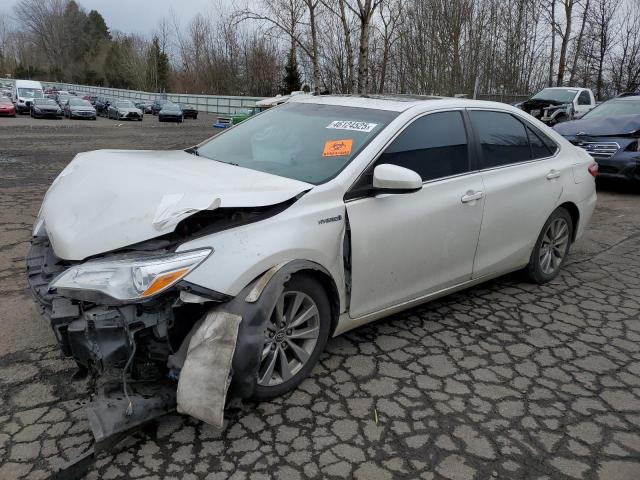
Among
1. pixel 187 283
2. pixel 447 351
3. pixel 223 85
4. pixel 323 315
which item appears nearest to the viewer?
pixel 187 283

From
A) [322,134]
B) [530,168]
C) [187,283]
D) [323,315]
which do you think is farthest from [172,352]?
[530,168]

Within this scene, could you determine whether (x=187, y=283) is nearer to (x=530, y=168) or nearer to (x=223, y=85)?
(x=530, y=168)

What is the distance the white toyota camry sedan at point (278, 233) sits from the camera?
249 cm

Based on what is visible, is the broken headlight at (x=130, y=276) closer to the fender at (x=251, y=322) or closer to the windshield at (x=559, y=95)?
the fender at (x=251, y=322)

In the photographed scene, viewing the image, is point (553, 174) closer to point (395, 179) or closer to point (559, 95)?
point (395, 179)

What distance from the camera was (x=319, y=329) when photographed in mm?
3012

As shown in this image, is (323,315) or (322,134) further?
(322,134)

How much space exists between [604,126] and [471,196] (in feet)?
25.1

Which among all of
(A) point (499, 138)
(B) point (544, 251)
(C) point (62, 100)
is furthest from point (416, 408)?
(C) point (62, 100)

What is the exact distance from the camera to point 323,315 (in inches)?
118

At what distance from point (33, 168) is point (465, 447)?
34.9 feet

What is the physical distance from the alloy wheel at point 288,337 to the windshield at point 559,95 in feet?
60.1

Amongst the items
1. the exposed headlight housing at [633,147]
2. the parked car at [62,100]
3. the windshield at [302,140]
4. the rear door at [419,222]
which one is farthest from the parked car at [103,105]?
the rear door at [419,222]

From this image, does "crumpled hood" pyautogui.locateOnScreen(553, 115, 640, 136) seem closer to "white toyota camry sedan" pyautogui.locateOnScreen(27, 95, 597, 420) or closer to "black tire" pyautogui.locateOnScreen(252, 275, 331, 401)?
"white toyota camry sedan" pyautogui.locateOnScreen(27, 95, 597, 420)
